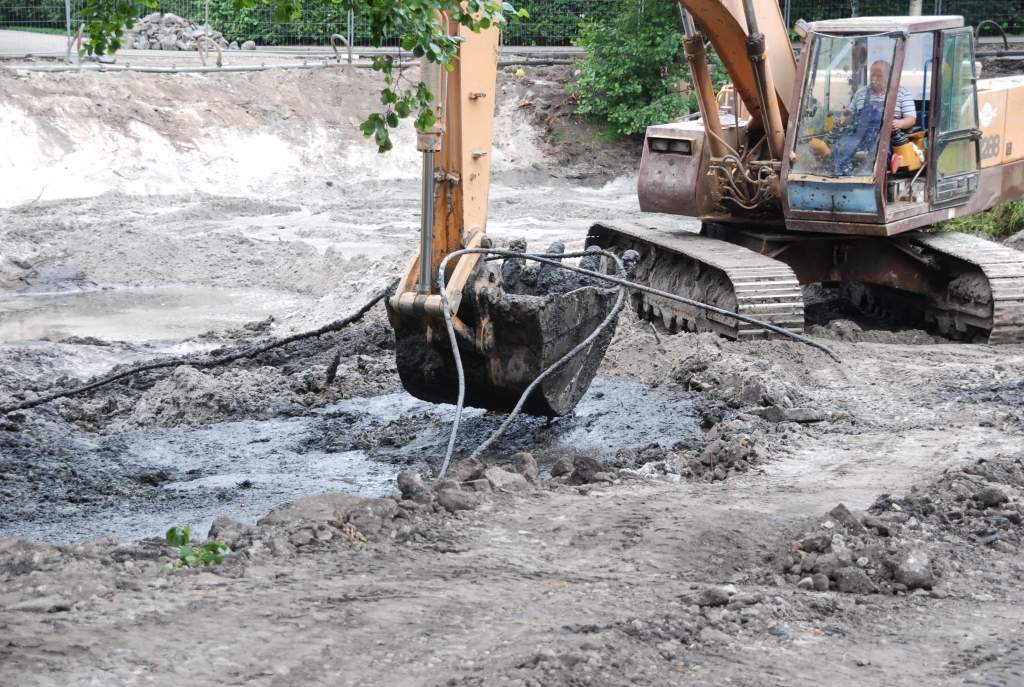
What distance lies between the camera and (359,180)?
2102 centimetres

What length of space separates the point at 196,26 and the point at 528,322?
2166 centimetres

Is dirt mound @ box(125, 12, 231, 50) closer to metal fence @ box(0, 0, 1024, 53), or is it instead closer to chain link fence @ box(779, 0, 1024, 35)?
metal fence @ box(0, 0, 1024, 53)

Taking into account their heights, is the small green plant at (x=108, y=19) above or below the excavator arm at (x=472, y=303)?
above

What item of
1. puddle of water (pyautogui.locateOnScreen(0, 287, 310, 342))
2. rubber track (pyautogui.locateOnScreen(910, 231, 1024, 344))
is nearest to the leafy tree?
rubber track (pyautogui.locateOnScreen(910, 231, 1024, 344))

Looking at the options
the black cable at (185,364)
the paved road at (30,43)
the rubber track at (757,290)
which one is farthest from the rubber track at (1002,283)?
the paved road at (30,43)

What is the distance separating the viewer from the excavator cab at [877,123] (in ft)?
31.0

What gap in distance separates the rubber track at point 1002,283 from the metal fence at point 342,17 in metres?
13.3

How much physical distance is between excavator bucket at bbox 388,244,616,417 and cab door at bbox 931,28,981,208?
3617 mm

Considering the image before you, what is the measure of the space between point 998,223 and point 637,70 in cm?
864

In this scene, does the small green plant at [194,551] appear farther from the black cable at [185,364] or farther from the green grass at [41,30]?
the green grass at [41,30]

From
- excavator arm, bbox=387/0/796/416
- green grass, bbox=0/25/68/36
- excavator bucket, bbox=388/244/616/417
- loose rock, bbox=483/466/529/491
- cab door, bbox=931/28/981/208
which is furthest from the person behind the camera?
green grass, bbox=0/25/68/36

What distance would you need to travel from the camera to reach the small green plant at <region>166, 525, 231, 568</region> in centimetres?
496

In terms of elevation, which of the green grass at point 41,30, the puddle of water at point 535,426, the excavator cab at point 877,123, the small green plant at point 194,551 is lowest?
the puddle of water at point 535,426

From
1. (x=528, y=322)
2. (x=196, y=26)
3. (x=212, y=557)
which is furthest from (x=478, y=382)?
(x=196, y=26)
